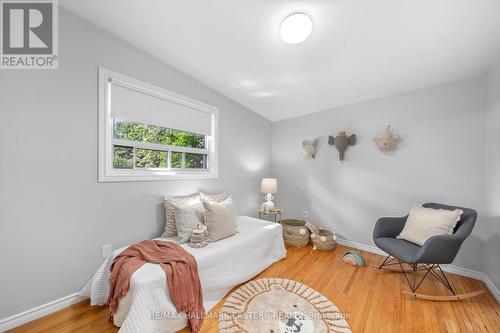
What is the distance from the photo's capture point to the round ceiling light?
1660mm

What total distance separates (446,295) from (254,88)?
315cm

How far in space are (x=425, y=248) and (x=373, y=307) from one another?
28.2 inches

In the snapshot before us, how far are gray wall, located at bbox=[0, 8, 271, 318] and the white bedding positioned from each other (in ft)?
0.92

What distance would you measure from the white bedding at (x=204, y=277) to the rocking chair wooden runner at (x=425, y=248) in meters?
1.25

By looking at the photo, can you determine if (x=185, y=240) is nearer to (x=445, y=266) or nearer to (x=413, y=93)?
(x=445, y=266)

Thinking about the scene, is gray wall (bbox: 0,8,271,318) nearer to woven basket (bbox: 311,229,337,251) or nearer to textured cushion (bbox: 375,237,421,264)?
woven basket (bbox: 311,229,337,251)

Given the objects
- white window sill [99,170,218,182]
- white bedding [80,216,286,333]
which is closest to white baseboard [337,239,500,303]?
white bedding [80,216,286,333]

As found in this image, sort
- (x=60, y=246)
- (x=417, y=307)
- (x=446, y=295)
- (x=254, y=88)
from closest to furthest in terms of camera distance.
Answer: (x=60, y=246), (x=417, y=307), (x=446, y=295), (x=254, y=88)

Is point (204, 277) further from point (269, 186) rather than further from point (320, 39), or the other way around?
point (320, 39)

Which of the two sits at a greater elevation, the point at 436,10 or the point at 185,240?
the point at 436,10

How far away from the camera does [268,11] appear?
5.34ft

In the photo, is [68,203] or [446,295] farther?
[446,295]

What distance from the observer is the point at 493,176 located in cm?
208

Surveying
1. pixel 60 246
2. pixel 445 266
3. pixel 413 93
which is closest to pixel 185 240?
pixel 60 246
